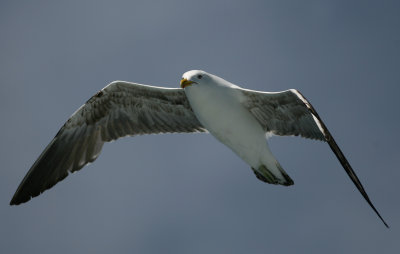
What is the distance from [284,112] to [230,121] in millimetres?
1208

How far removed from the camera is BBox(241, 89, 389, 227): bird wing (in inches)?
382

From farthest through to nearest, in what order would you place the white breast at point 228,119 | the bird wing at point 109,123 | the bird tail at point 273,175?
the bird wing at point 109,123, the bird tail at point 273,175, the white breast at point 228,119

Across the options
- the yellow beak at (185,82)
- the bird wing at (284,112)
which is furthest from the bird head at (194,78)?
the bird wing at (284,112)

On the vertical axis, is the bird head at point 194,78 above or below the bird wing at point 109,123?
above

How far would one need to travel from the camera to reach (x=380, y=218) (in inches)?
299

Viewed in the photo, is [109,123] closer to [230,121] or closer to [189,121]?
[189,121]

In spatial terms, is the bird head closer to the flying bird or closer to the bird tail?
the flying bird

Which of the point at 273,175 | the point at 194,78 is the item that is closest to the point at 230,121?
the point at 194,78

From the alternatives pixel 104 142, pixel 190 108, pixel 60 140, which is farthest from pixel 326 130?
pixel 60 140

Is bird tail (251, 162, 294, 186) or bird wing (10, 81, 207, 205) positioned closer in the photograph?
bird tail (251, 162, 294, 186)

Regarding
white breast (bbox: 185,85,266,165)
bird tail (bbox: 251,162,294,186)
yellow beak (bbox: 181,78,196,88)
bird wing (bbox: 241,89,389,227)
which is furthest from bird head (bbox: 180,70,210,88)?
bird tail (bbox: 251,162,294,186)

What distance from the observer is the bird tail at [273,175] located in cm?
998

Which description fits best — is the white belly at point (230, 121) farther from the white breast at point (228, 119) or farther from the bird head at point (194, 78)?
the bird head at point (194, 78)

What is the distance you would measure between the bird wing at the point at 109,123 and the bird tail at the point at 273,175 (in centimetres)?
187
